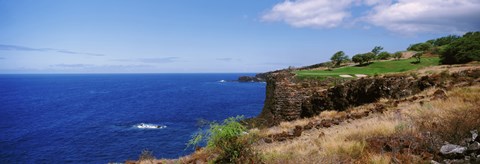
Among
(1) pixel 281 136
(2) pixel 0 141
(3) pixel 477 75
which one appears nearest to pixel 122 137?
(2) pixel 0 141

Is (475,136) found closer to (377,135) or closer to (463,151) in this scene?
(463,151)

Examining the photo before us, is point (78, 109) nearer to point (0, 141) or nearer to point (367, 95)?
point (0, 141)

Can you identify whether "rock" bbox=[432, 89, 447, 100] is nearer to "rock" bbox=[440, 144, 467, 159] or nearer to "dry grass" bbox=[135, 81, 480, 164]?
"dry grass" bbox=[135, 81, 480, 164]

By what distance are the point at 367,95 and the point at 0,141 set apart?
44851mm

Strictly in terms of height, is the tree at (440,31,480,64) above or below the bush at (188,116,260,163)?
above

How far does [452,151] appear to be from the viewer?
6062 mm

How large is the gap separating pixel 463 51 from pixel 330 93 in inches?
452

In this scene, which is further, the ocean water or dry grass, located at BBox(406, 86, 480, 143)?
the ocean water

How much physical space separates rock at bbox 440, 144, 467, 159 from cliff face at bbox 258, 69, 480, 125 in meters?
12.5

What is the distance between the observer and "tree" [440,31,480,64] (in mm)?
22812

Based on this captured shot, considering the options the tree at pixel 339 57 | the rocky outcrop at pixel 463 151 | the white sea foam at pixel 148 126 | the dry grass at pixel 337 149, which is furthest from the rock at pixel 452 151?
the white sea foam at pixel 148 126

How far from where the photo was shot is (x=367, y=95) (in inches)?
767

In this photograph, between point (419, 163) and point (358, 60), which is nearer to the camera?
point (419, 163)

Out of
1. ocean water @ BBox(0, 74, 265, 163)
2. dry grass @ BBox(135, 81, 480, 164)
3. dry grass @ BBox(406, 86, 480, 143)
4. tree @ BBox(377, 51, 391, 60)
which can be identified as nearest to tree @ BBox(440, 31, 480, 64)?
tree @ BBox(377, 51, 391, 60)
